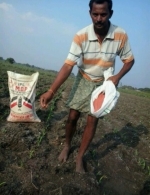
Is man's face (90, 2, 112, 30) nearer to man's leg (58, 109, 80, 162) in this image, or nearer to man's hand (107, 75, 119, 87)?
man's hand (107, 75, 119, 87)

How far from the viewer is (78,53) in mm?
2529

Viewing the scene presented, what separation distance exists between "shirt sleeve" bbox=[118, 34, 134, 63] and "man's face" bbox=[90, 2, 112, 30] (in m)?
0.28

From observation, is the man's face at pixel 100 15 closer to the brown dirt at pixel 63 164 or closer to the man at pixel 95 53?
the man at pixel 95 53

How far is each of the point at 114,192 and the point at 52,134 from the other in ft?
4.44

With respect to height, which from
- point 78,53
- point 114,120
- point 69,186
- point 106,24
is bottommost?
point 114,120

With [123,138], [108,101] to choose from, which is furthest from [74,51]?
[123,138]

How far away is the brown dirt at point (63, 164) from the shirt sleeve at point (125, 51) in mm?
1300

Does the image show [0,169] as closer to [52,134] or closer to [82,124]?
[52,134]

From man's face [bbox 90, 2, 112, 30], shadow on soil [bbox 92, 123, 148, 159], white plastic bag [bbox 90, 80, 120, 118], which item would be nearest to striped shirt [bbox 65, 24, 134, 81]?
man's face [bbox 90, 2, 112, 30]

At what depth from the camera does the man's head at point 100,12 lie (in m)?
2.31

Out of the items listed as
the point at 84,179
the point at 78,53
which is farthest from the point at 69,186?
the point at 78,53

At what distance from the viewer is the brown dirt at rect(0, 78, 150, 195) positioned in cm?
227

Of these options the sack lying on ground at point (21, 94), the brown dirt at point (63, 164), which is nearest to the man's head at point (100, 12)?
the sack lying on ground at point (21, 94)

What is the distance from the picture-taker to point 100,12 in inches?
91.5
